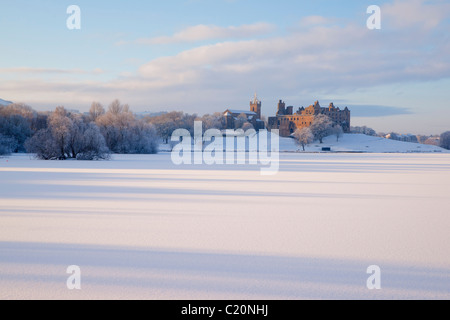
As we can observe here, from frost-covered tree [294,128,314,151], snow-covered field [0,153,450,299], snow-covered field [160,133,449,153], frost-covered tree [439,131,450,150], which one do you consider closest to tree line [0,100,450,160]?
frost-covered tree [294,128,314,151]

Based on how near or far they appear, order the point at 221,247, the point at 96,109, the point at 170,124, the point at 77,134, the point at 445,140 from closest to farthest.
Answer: the point at 221,247, the point at 77,134, the point at 96,109, the point at 170,124, the point at 445,140

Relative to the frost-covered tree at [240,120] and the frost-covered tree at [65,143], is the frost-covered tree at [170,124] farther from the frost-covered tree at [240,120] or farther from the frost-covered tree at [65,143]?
the frost-covered tree at [65,143]

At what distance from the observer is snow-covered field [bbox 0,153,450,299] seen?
173 inches

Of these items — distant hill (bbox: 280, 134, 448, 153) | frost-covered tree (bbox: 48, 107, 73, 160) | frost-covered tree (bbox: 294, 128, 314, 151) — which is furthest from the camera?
distant hill (bbox: 280, 134, 448, 153)

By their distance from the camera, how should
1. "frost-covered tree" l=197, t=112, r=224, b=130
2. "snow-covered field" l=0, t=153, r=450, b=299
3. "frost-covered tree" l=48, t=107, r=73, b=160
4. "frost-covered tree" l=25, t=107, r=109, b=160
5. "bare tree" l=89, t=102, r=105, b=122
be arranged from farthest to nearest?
"frost-covered tree" l=197, t=112, r=224, b=130, "bare tree" l=89, t=102, r=105, b=122, "frost-covered tree" l=48, t=107, r=73, b=160, "frost-covered tree" l=25, t=107, r=109, b=160, "snow-covered field" l=0, t=153, r=450, b=299

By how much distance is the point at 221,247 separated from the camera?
600cm

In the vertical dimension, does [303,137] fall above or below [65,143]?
above

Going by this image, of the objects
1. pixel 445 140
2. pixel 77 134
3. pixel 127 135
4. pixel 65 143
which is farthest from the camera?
pixel 445 140

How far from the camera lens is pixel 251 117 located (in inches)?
5251

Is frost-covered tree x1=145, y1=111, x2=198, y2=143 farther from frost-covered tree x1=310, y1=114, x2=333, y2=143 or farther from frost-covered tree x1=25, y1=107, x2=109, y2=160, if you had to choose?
frost-covered tree x1=25, y1=107, x2=109, y2=160

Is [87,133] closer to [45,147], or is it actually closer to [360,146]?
[45,147]

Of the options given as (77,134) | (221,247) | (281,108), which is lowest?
(221,247)

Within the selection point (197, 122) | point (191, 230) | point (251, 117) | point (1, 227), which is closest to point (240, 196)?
point (191, 230)

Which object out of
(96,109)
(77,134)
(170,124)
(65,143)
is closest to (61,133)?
(65,143)
